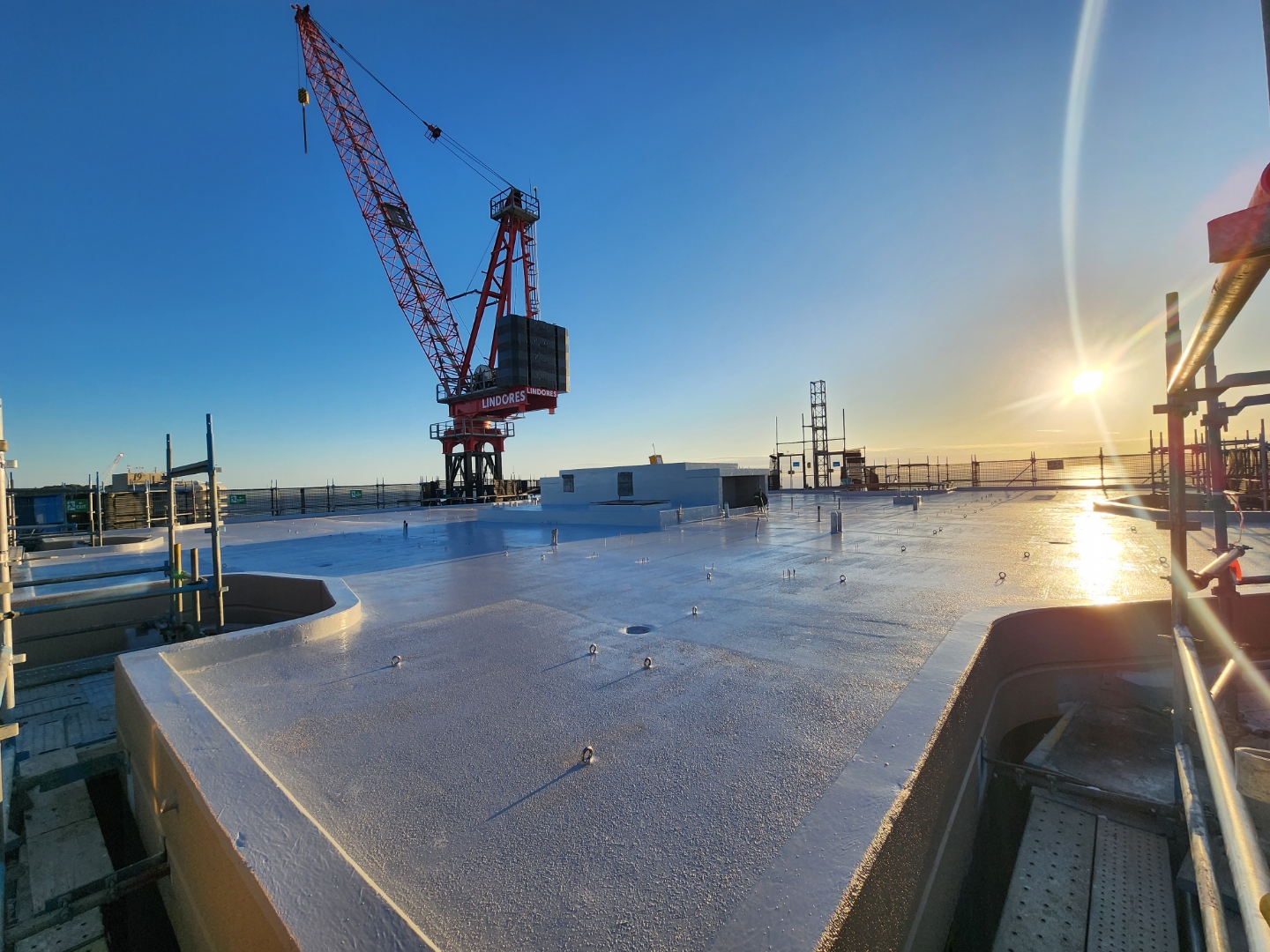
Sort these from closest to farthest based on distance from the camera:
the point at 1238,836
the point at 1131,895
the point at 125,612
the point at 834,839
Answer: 1. the point at 1238,836
2. the point at 834,839
3. the point at 1131,895
4. the point at 125,612

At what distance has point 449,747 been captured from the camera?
9.41 ft

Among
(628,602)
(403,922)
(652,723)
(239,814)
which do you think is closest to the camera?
(403,922)

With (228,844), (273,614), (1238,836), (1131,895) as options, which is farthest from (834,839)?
(273,614)

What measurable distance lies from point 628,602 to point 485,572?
2.92 meters

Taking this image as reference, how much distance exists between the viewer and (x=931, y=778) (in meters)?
2.60

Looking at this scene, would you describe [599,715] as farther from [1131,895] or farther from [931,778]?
[1131,895]

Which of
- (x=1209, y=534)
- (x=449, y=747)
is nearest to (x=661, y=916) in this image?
(x=449, y=747)

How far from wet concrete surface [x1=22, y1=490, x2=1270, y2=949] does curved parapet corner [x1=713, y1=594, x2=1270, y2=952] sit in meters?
0.15

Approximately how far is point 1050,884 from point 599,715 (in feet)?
9.54

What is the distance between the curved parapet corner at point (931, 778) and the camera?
173cm

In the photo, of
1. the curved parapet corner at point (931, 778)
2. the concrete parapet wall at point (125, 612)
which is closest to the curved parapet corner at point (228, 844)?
the curved parapet corner at point (931, 778)

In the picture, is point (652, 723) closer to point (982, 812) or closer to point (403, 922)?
point (403, 922)

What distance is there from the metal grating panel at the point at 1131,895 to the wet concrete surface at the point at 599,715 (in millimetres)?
1508

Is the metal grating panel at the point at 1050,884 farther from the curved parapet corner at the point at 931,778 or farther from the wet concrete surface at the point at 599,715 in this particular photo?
the wet concrete surface at the point at 599,715
